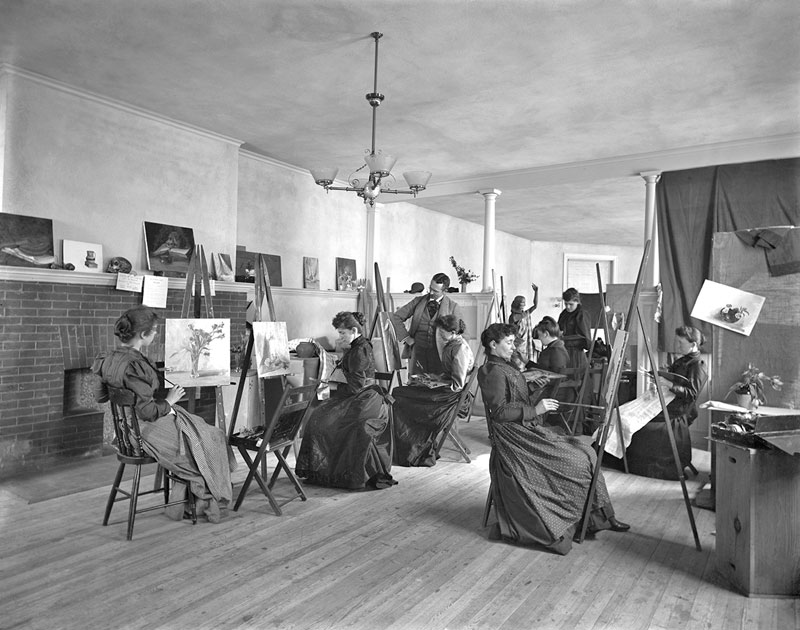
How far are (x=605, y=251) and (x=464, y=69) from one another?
11504 millimetres

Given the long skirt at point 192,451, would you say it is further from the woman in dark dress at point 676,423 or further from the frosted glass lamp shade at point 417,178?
the woman in dark dress at point 676,423

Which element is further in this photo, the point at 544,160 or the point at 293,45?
the point at 544,160

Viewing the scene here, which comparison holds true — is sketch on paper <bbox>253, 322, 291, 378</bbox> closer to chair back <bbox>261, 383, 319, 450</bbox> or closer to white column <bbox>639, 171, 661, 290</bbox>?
chair back <bbox>261, 383, 319, 450</bbox>

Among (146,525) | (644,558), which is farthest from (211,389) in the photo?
(644,558)

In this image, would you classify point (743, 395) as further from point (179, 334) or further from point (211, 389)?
point (211, 389)

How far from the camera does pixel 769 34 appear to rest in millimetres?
3836

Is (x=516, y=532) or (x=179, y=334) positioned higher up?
(x=179, y=334)

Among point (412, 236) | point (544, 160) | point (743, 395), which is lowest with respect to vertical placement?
point (743, 395)

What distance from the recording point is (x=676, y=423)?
15.5ft

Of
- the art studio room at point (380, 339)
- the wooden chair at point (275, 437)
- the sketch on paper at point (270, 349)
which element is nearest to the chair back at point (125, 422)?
the art studio room at point (380, 339)

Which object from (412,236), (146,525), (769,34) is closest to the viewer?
(146,525)

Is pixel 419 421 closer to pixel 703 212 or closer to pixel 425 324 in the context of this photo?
pixel 425 324

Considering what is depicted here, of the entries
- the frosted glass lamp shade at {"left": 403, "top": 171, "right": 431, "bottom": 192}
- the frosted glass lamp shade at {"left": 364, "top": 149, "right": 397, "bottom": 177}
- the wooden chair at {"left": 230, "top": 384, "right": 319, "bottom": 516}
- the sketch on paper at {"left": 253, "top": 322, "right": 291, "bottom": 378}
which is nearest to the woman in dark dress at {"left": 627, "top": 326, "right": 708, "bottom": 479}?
the frosted glass lamp shade at {"left": 403, "top": 171, "right": 431, "bottom": 192}

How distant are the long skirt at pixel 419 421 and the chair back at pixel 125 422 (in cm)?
231
